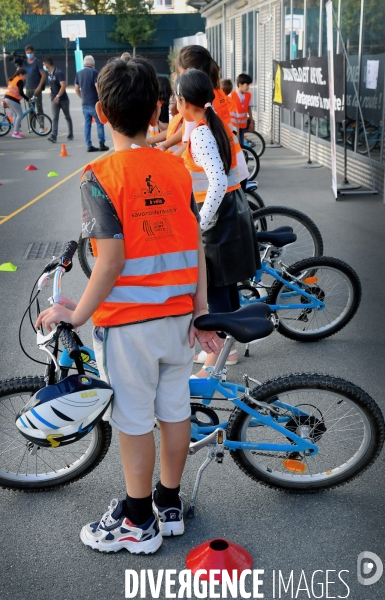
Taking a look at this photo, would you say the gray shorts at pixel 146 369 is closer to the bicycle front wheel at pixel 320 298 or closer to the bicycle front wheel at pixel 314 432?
the bicycle front wheel at pixel 314 432

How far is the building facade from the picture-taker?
10.5 m

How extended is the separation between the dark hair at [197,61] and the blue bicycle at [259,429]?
180 centimetres

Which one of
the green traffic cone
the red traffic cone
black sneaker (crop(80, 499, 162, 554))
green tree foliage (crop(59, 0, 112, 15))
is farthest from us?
green tree foliage (crop(59, 0, 112, 15))

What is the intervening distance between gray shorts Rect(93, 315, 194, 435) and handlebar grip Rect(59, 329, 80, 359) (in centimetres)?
11

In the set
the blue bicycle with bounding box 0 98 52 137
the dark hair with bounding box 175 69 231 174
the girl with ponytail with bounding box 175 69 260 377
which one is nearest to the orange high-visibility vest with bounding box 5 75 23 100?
the blue bicycle with bounding box 0 98 52 137

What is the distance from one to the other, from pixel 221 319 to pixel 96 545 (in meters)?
1.09

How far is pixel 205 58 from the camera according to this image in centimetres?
423

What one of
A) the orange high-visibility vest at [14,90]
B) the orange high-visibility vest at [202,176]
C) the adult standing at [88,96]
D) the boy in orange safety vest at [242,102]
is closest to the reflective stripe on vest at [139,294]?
the orange high-visibility vest at [202,176]

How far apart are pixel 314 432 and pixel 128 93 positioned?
1.79 meters

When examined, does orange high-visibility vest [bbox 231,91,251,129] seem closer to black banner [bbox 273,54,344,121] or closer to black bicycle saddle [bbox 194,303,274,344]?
black banner [bbox 273,54,344,121]

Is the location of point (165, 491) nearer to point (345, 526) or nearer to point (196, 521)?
point (196, 521)

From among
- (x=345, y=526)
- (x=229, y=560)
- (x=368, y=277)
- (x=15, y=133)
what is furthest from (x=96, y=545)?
(x=15, y=133)

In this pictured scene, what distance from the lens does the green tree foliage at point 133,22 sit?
167 feet

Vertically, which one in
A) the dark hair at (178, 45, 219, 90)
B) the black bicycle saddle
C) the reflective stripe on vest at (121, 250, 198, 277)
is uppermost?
the dark hair at (178, 45, 219, 90)
